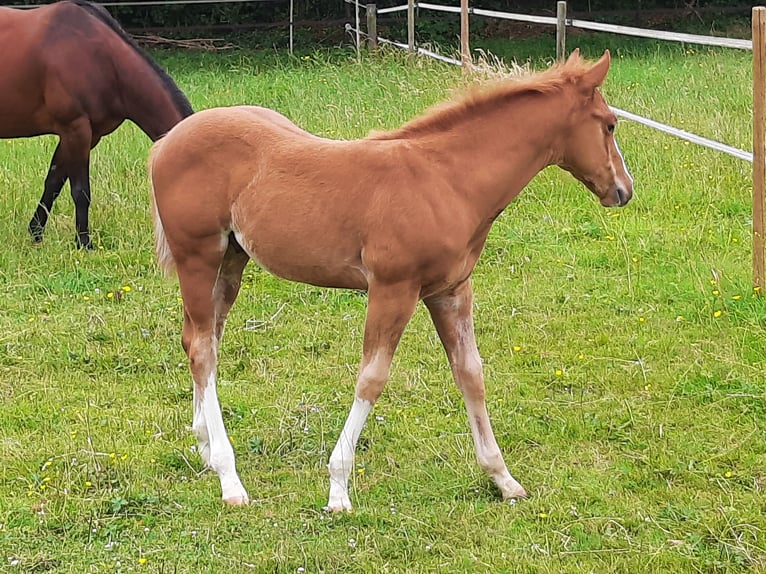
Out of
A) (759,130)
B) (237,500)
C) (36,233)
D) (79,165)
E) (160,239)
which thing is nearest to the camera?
(237,500)

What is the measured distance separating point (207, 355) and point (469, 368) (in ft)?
3.38

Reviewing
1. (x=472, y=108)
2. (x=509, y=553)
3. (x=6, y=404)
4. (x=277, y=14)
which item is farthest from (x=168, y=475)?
(x=277, y=14)

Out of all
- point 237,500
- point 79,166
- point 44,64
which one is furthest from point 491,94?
point 44,64

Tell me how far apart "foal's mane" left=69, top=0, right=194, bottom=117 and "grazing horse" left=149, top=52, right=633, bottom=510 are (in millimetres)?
3413

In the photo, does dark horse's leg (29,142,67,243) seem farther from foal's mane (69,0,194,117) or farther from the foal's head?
the foal's head

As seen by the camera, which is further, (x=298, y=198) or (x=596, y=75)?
(x=298, y=198)

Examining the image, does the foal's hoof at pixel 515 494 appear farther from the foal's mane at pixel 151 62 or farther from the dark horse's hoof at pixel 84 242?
the foal's mane at pixel 151 62

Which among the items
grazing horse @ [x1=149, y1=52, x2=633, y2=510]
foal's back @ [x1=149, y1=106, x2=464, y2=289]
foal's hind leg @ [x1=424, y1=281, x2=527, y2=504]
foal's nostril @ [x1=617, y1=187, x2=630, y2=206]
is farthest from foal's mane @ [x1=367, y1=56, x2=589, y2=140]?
foal's hind leg @ [x1=424, y1=281, x2=527, y2=504]

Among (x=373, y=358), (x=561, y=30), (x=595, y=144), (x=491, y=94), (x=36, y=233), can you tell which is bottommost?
(x=36, y=233)

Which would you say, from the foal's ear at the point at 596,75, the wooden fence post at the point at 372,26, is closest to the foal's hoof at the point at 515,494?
the foal's ear at the point at 596,75

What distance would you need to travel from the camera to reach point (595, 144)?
11.8 feet

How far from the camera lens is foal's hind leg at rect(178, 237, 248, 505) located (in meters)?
3.81

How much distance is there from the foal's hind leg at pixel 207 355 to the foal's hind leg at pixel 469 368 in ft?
2.83

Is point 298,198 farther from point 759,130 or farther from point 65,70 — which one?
point 65,70
